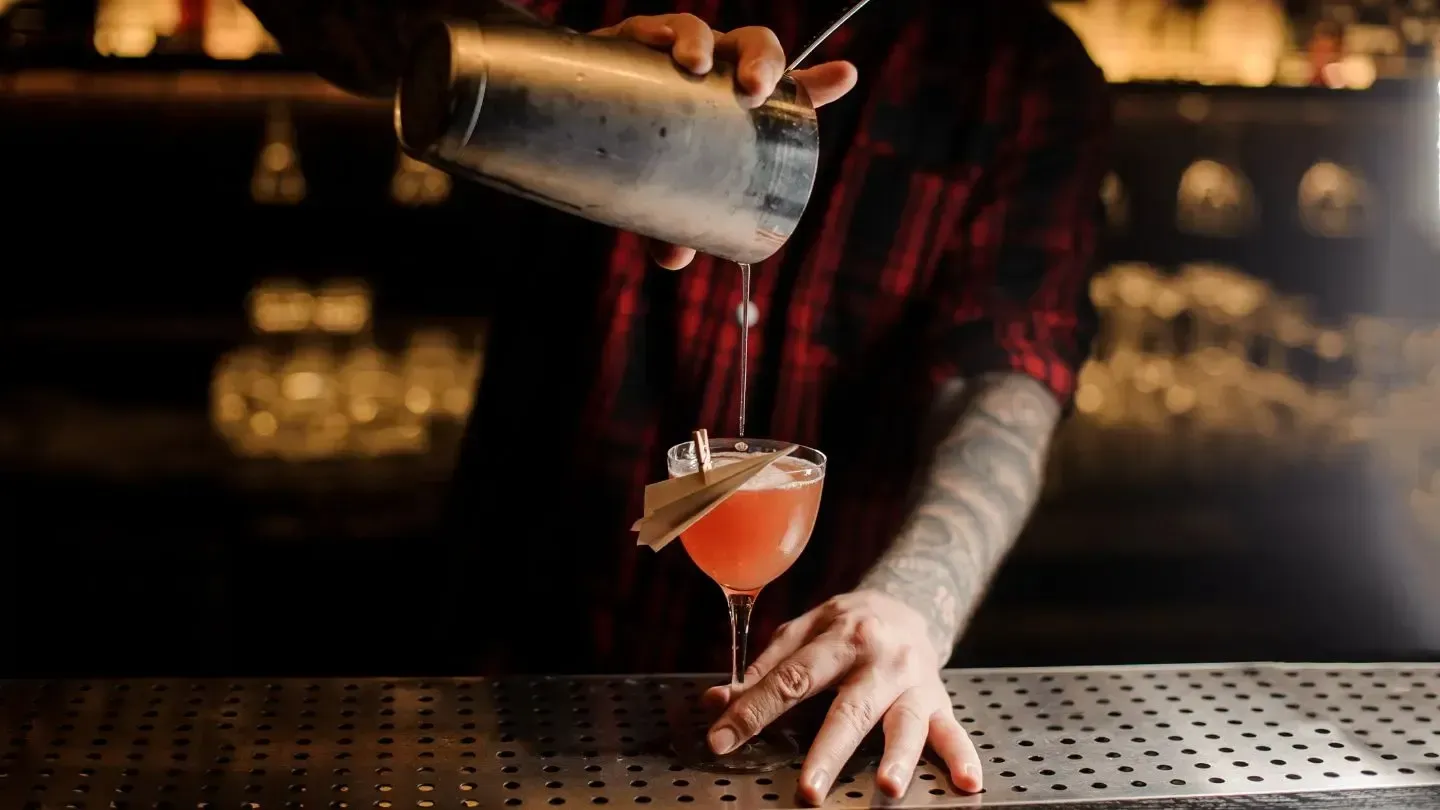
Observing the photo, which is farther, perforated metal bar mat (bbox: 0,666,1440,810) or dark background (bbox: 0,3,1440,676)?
dark background (bbox: 0,3,1440,676)

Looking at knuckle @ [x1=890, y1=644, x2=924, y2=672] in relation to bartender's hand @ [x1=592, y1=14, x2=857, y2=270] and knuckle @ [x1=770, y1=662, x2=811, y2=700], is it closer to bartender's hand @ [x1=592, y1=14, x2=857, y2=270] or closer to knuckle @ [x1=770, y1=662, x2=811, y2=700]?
knuckle @ [x1=770, y1=662, x2=811, y2=700]

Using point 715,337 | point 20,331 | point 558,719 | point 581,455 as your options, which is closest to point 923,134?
point 715,337

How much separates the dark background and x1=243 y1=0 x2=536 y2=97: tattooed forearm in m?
0.44

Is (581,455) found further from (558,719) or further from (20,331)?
(20,331)

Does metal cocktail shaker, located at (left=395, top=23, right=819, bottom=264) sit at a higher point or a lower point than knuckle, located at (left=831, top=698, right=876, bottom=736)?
higher

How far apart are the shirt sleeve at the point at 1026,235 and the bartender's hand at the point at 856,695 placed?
69 cm

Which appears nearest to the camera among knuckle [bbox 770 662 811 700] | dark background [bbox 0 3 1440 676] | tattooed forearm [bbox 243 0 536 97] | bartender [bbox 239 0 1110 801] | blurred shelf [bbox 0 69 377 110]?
knuckle [bbox 770 662 811 700]

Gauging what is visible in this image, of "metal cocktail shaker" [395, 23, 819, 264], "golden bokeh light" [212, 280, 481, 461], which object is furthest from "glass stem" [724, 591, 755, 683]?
"golden bokeh light" [212, 280, 481, 461]

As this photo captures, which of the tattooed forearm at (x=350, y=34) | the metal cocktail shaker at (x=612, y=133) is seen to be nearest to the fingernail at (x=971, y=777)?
the metal cocktail shaker at (x=612, y=133)

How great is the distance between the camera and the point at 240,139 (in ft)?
9.48

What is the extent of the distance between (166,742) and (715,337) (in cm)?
105

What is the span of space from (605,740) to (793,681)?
211 millimetres

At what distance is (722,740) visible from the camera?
1551 millimetres

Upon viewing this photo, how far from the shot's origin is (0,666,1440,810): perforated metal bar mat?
1.46 m
